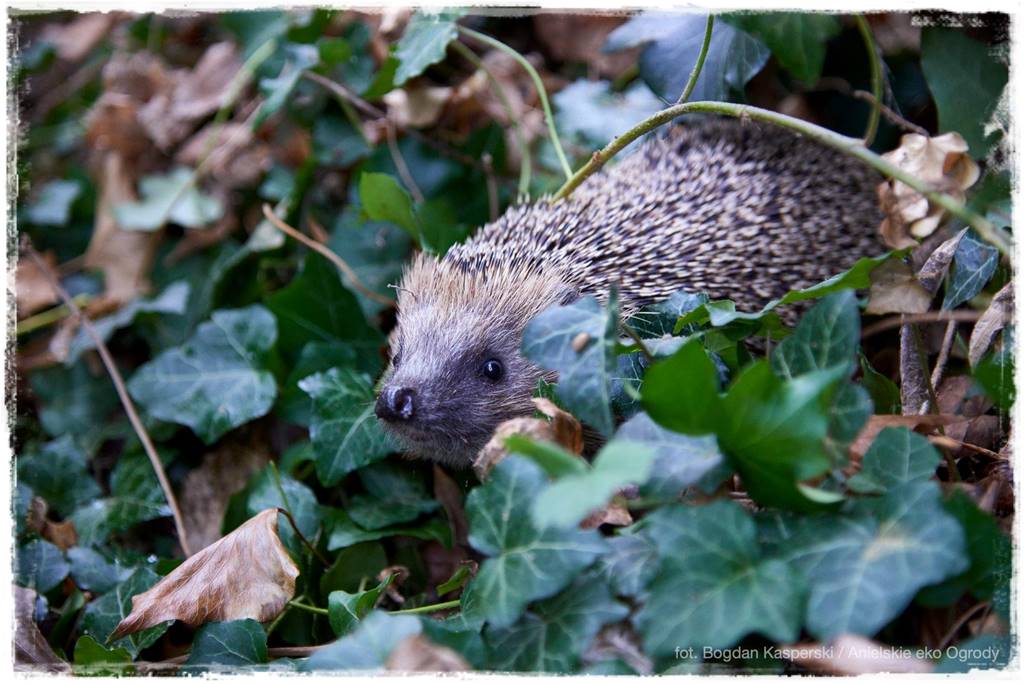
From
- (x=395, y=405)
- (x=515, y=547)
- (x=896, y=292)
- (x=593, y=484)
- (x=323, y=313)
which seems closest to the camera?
(x=593, y=484)

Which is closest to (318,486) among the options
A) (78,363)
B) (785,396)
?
(78,363)

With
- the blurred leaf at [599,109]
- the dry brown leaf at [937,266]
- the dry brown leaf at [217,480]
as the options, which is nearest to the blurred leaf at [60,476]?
the dry brown leaf at [217,480]

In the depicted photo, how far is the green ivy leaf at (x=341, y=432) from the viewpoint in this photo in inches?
118

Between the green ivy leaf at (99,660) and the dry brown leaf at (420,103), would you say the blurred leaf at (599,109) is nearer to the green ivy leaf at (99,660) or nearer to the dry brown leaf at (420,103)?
the dry brown leaf at (420,103)

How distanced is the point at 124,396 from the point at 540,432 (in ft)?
6.87

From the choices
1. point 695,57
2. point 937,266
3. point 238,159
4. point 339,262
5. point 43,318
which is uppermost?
point 695,57

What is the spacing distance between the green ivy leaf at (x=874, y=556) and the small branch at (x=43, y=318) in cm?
350

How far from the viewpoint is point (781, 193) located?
10.7 ft

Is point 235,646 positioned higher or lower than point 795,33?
lower

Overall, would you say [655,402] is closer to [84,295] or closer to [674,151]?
[674,151]

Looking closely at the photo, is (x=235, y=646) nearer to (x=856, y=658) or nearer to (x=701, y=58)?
(x=856, y=658)

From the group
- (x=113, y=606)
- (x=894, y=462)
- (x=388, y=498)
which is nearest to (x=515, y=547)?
(x=894, y=462)

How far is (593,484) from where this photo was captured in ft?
5.45

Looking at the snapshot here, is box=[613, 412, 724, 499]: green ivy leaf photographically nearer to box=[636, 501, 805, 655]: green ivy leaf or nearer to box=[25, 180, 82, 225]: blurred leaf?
box=[636, 501, 805, 655]: green ivy leaf
